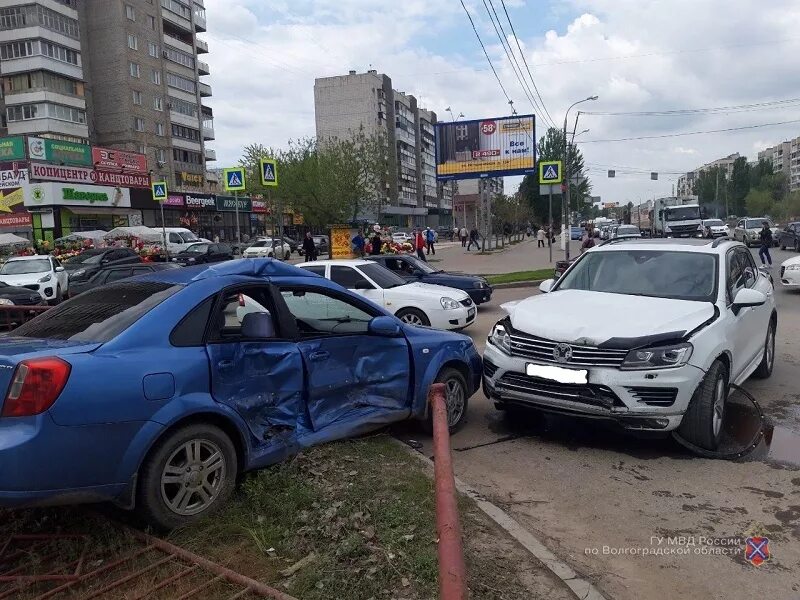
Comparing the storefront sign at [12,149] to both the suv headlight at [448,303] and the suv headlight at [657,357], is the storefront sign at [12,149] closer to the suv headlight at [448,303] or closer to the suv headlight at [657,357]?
the suv headlight at [448,303]

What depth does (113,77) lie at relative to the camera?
64.0 m

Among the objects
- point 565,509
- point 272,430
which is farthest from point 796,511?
point 272,430

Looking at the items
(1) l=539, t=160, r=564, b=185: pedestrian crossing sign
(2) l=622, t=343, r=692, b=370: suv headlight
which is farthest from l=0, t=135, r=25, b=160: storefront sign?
(2) l=622, t=343, r=692, b=370: suv headlight

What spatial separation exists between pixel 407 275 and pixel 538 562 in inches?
420

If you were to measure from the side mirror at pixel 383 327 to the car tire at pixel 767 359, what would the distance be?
4.50m

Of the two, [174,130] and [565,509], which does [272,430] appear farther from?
[174,130]

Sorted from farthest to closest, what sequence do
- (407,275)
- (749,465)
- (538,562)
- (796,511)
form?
(407,275), (749,465), (796,511), (538,562)

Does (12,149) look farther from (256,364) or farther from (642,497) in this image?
(642,497)

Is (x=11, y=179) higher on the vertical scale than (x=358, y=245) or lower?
higher

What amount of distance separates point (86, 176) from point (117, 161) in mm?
5224

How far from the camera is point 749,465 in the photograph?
491 cm

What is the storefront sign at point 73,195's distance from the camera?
135 ft

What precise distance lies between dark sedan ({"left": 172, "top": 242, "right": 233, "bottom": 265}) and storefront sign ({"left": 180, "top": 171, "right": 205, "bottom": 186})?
37940 mm

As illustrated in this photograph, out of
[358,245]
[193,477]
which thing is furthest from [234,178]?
[193,477]
